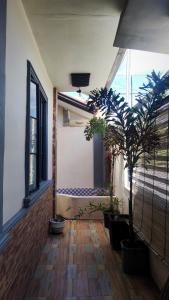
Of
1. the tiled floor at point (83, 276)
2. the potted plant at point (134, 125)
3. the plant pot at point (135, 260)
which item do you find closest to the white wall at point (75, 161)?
the tiled floor at point (83, 276)

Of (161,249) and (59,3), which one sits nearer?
(59,3)

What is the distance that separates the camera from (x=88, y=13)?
245cm

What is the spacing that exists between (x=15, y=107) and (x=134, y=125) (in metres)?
1.25

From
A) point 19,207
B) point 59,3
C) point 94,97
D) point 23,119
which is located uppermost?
point 59,3

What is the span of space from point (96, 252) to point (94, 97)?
6.75ft

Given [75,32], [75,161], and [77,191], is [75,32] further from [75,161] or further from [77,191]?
[77,191]

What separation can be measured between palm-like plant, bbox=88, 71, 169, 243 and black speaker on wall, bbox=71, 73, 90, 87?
1.42 meters

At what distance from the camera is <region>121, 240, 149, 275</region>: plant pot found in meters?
2.85

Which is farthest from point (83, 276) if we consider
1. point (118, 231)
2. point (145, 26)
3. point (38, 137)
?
point (145, 26)

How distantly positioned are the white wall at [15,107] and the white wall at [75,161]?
168 inches

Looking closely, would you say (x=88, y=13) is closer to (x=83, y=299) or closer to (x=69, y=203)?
(x=83, y=299)

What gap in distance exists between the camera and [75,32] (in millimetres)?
2840

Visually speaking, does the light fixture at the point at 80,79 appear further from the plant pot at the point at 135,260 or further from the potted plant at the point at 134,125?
the plant pot at the point at 135,260

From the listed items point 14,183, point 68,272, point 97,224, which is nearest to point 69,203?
point 97,224
